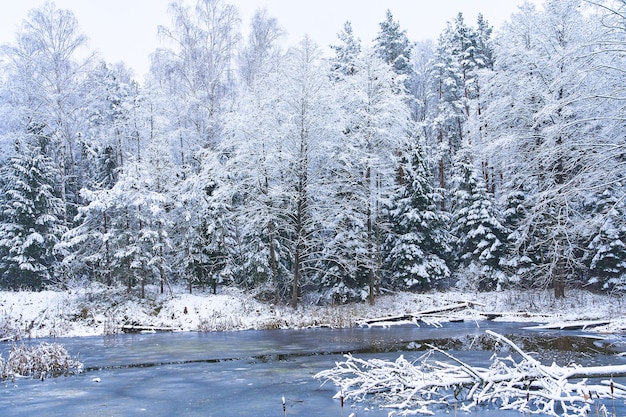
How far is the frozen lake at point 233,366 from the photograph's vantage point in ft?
26.1

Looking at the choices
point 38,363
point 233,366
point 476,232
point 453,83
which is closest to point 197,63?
point 453,83

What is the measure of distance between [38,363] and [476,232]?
21142mm

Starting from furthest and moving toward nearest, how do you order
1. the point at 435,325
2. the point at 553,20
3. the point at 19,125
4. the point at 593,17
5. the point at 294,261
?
the point at 19,125 → the point at 294,261 → the point at 553,20 → the point at 435,325 → the point at 593,17

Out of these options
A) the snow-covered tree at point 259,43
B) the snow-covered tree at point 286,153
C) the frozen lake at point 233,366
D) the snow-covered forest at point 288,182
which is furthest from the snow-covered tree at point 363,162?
the snow-covered tree at point 259,43

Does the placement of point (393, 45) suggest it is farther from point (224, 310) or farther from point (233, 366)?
point (233, 366)

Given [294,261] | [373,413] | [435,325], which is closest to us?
[373,413]

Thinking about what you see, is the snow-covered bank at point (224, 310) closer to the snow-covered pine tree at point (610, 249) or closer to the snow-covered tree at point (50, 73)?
the snow-covered pine tree at point (610, 249)

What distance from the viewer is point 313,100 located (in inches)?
890

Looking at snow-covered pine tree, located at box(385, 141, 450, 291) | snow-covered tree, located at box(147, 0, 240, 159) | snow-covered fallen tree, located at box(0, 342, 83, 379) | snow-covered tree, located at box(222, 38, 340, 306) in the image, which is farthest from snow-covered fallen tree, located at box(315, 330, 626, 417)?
snow-covered tree, located at box(147, 0, 240, 159)

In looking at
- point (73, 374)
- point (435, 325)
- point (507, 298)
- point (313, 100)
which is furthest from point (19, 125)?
point (507, 298)

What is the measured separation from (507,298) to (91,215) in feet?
65.7

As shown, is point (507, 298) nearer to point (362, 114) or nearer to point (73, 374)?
point (362, 114)

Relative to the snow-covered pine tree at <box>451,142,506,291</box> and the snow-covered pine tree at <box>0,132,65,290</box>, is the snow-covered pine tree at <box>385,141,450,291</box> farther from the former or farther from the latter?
the snow-covered pine tree at <box>0,132,65,290</box>

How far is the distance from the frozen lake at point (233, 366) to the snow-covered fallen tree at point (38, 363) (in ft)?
1.83
